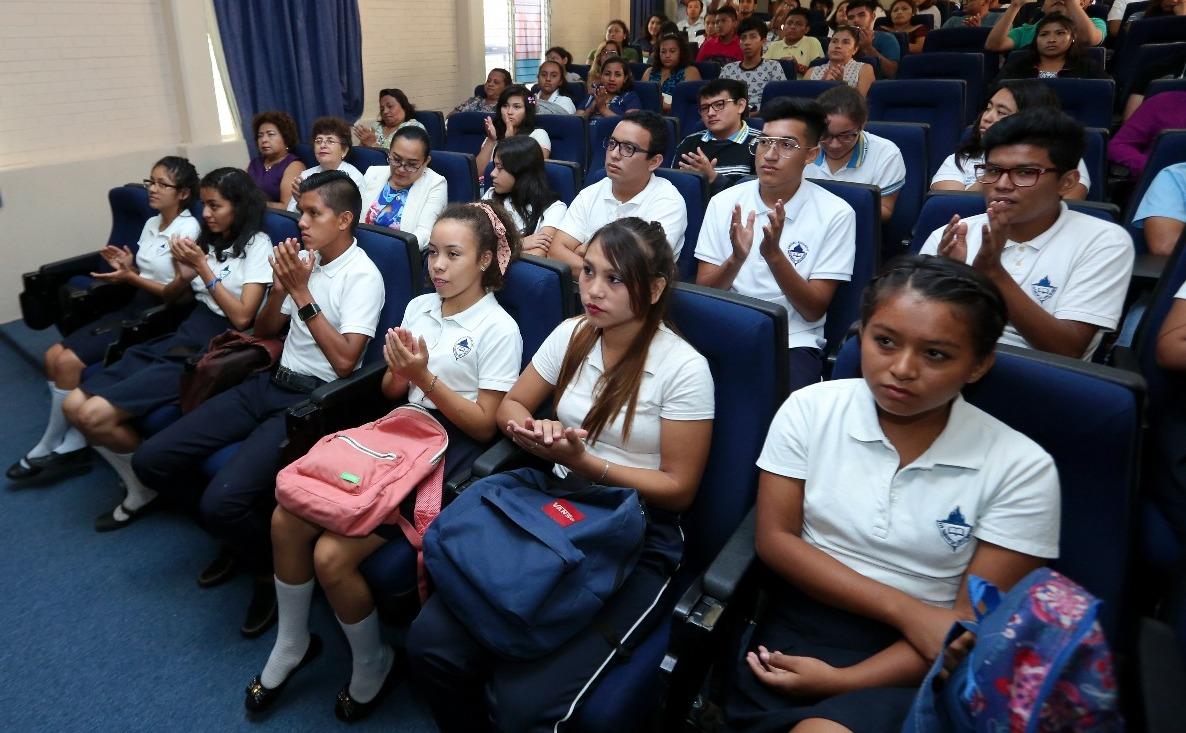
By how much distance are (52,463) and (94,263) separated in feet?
3.12

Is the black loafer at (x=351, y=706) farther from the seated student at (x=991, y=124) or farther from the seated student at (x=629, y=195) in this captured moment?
the seated student at (x=991, y=124)

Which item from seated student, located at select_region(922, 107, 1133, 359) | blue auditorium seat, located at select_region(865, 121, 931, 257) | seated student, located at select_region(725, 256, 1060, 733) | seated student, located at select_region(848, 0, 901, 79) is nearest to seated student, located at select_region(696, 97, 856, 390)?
seated student, located at select_region(922, 107, 1133, 359)

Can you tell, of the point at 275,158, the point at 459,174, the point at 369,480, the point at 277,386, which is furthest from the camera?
the point at 275,158

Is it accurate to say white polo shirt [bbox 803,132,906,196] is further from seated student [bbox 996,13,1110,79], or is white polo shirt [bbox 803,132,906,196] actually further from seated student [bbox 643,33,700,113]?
seated student [bbox 643,33,700,113]

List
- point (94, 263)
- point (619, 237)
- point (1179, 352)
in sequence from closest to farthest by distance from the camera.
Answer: point (1179, 352), point (619, 237), point (94, 263)

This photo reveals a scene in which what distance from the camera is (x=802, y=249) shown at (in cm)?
209

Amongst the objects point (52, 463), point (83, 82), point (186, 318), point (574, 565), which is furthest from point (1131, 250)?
point (83, 82)

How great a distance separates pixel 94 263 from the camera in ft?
10.0

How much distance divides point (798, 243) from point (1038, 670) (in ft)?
Answer: 5.02

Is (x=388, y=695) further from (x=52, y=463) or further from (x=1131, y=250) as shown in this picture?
(x=1131, y=250)

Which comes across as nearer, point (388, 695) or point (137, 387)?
point (388, 695)

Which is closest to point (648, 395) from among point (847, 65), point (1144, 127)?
point (1144, 127)

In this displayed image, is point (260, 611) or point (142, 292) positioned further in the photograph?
point (142, 292)

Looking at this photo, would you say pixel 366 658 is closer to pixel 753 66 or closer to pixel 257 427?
pixel 257 427
